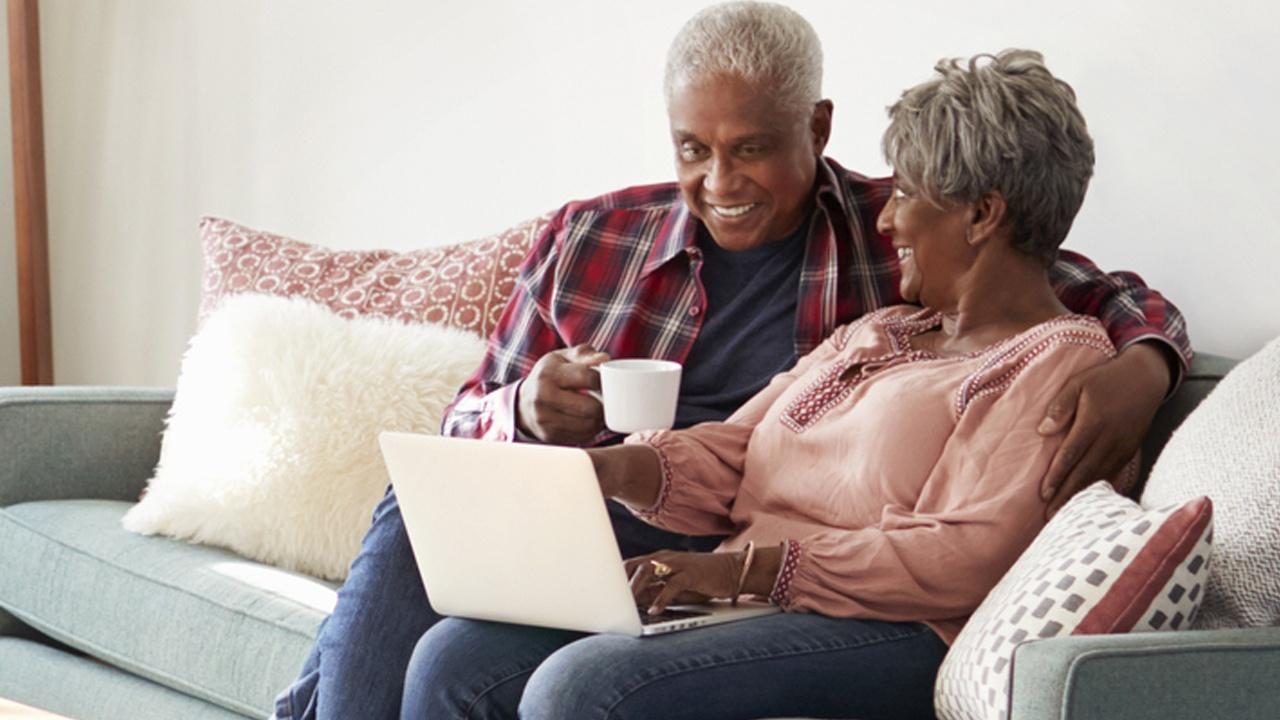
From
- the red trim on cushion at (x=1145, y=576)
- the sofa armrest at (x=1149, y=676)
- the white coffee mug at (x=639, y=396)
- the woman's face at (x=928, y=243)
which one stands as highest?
the woman's face at (x=928, y=243)

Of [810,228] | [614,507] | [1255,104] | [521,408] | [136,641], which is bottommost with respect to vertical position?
[136,641]

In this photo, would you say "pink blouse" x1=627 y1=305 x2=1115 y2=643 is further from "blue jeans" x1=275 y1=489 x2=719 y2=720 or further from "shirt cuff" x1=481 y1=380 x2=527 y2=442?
"blue jeans" x1=275 y1=489 x2=719 y2=720

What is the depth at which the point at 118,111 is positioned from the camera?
4.00 m

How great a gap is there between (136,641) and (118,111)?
6.61 ft

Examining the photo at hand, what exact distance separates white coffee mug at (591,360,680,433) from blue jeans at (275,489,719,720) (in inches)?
14.0

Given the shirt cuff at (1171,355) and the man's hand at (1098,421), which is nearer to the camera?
the man's hand at (1098,421)

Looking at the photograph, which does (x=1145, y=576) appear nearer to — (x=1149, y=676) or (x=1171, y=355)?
(x=1149, y=676)

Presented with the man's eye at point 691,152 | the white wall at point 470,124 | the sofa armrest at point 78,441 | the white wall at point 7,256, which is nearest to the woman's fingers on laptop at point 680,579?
the man's eye at point 691,152

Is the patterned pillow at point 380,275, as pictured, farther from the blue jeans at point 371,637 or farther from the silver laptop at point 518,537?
the silver laptop at point 518,537

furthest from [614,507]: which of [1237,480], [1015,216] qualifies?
[1237,480]

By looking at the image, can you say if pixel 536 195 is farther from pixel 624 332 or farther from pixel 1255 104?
pixel 1255 104

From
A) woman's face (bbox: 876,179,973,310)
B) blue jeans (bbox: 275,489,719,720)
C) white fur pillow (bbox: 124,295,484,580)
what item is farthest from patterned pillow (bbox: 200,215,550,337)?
woman's face (bbox: 876,179,973,310)

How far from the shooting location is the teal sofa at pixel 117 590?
2230mm

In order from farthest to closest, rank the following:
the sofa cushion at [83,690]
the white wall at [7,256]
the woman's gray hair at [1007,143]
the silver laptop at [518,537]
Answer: the white wall at [7,256]
the sofa cushion at [83,690]
the woman's gray hair at [1007,143]
the silver laptop at [518,537]
